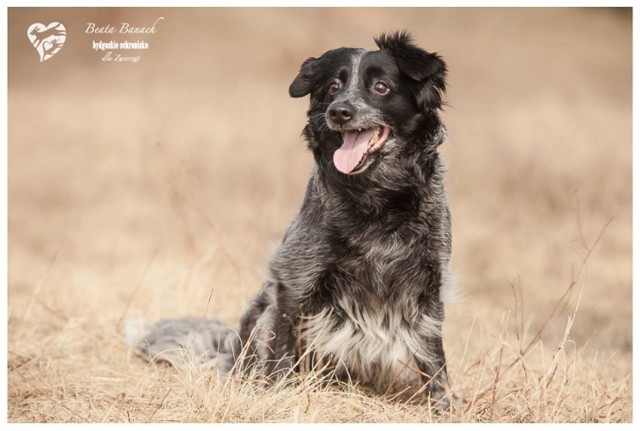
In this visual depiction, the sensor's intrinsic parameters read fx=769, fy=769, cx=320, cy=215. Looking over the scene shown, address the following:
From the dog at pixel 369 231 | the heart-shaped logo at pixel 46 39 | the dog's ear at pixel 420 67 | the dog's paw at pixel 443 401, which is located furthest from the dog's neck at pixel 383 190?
the heart-shaped logo at pixel 46 39

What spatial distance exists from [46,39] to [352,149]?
2.44m

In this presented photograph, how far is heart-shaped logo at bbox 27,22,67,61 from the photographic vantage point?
16.8ft

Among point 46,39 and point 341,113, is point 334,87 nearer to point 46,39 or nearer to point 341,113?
point 341,113

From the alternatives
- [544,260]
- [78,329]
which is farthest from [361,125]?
[544,260]

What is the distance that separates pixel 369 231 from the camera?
415 cm

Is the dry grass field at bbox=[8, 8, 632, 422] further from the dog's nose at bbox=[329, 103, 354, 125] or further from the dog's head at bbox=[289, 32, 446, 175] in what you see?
the dog's nose at bbox=[329, 103, 354, 125]

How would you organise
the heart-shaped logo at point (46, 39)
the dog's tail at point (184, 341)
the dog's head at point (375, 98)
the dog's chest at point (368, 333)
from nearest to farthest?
the dog's head at point (375, 98), the dog's chest at point (368, 333), the dog's tail at point (184, 341), the heart-shaped logo at point (46, 39)

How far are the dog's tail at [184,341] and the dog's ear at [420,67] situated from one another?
5.82 ft

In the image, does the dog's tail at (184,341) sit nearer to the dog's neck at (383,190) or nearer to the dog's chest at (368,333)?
the dog's chest at (368,333)

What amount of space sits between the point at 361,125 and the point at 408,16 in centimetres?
1034

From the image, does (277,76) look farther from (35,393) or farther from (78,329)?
(35,393)

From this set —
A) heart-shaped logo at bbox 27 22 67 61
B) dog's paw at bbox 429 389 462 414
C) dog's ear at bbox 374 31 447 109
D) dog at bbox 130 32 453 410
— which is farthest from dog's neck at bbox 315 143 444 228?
heart-shaped logo at bbox 27 22 67 61

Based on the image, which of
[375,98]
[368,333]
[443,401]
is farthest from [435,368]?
[375,98]

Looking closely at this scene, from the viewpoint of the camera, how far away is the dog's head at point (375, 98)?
3.99m
